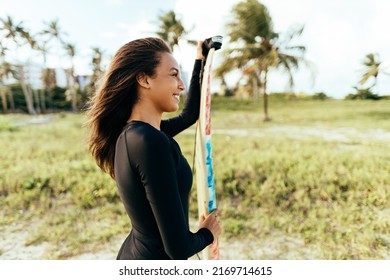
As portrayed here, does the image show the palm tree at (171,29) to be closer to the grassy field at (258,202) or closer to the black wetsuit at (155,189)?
the grassy field at (258,202)

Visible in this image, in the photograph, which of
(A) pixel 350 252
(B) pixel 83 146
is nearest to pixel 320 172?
(A) pixel 350 252

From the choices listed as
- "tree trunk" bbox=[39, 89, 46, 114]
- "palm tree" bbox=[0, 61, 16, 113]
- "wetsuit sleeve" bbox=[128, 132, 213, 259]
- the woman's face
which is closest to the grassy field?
the woman's face

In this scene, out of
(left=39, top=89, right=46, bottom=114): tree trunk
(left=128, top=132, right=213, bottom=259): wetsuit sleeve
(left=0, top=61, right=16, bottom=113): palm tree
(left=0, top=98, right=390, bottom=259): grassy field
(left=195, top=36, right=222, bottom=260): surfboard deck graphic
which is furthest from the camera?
(left=39, top=89, right=46, bottom=114): tree trunk

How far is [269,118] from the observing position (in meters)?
9.27

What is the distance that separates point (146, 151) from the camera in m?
0.64

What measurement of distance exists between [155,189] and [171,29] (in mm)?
10941

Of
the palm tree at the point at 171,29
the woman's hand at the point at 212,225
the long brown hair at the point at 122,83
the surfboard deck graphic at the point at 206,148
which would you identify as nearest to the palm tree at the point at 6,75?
the palm tree at the point at 171,29

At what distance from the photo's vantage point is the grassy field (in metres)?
2.24

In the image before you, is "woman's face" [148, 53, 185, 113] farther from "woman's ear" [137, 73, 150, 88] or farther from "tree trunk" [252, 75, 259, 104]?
"tree trunk" [252, 75, 259, 104]

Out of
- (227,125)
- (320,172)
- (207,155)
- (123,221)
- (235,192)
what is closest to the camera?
(207,155)

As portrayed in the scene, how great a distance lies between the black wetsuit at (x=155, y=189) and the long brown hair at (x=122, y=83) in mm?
100

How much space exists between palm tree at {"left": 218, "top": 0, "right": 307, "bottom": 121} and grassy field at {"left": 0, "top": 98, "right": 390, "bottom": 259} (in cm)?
504
